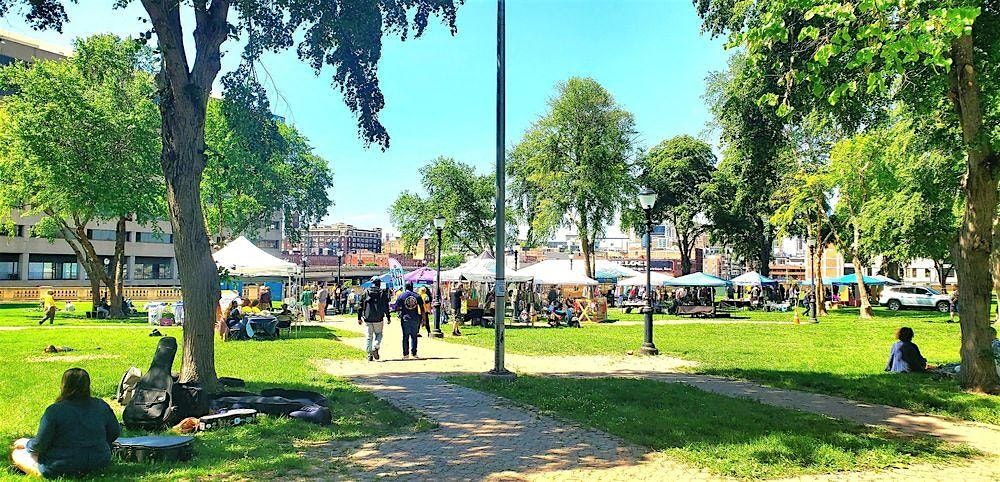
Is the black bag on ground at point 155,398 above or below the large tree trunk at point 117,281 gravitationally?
below

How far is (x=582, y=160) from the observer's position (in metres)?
43.1

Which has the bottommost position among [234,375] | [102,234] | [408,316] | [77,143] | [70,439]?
[234,375]

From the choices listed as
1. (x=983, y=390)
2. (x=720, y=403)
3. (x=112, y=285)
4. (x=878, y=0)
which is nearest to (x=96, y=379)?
(x=720, y=403)

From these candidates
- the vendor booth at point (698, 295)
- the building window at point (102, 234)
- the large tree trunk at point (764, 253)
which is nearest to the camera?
the vendor booth at point (698, 295)

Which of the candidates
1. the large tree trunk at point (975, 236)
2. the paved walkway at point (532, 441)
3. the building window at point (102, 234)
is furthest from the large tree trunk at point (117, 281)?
the building window at point (102, 234)

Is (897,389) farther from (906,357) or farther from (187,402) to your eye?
(187,402)

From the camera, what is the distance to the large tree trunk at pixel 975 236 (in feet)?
34.5

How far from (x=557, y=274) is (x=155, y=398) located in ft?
80.1

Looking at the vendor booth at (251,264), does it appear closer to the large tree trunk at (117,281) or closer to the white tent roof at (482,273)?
the white tent roof at (482,273)

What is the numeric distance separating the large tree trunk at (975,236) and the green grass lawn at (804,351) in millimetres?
602

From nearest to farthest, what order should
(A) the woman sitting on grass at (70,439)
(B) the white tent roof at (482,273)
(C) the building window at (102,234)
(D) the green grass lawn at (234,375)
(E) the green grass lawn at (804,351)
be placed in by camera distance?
1. (A) the woman sitting on grass at (70,439)
2. (D) the green grass lawn at (234,375)
3. (E) the green grass lawn at (804,351)
4. (B) the white tent roof at (482,273)
5. (C) the building window at (102,234)

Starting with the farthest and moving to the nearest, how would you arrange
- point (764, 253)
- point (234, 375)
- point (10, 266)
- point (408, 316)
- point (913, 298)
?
point (10, 266) → point (764, 253) → point (913, 298) → point (408, 316) → point (234, 375)

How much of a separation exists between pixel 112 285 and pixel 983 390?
3260cm

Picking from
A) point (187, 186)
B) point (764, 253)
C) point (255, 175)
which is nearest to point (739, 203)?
point (764, 253)
